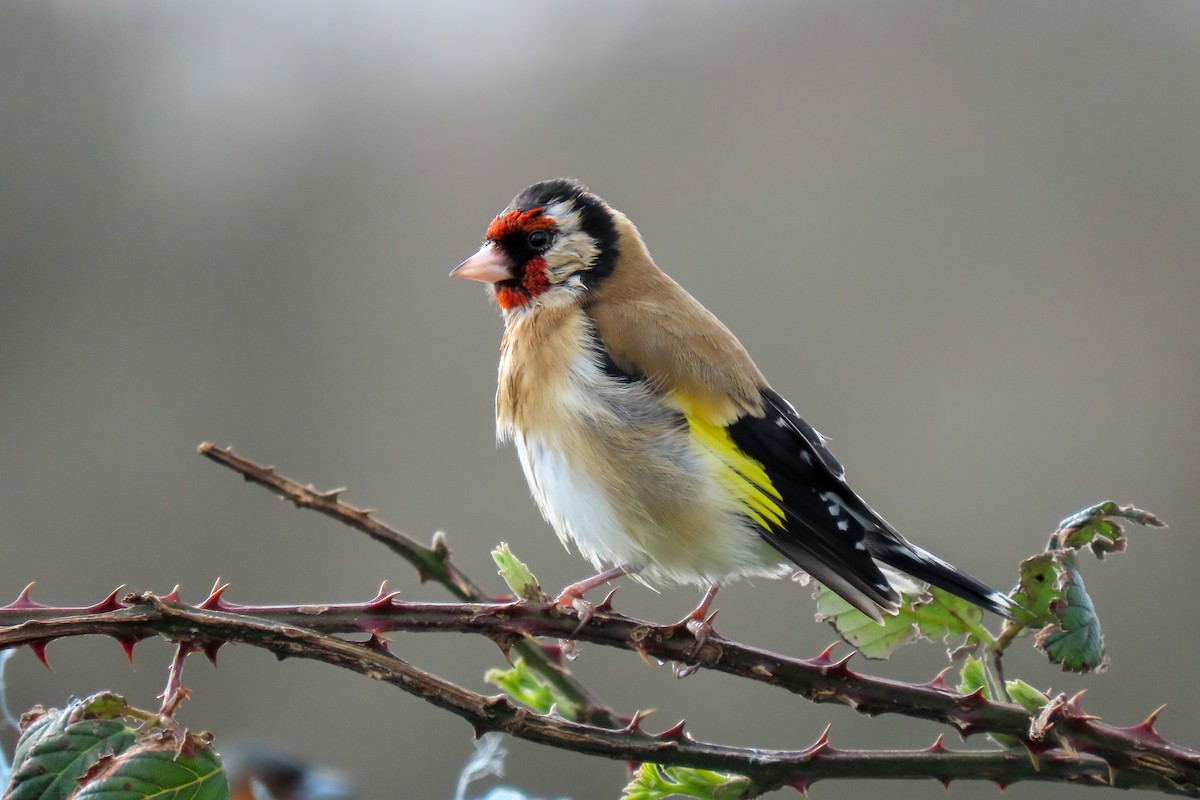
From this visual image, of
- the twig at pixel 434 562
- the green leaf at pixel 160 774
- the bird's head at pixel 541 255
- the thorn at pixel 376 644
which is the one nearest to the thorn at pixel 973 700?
the twig at pixel 434 562

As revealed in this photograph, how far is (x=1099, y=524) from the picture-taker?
1.44 meters

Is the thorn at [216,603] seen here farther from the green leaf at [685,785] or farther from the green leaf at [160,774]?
the green leaf at [685,785]

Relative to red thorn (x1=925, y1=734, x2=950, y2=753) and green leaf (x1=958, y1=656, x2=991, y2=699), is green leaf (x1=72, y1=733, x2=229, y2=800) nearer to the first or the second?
red thorn (x1=925, y1=734, x2=950, y2=753)

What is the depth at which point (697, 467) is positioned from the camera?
2203 millimetres

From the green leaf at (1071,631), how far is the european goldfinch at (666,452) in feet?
1.53

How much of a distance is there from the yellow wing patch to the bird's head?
1.69 ft

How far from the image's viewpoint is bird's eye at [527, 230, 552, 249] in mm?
2664

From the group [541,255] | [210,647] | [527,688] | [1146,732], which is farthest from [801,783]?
[541,255]

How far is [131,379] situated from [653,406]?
5567 millimetres

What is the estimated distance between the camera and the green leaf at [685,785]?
1295mm

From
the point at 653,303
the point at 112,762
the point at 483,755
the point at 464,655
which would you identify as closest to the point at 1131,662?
the point at 464,655

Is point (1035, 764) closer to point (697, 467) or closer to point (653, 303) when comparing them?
point (697, 467)

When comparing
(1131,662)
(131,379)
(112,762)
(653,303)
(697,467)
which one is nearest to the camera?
(112,762)

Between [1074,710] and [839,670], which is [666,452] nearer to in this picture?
[839,670]
